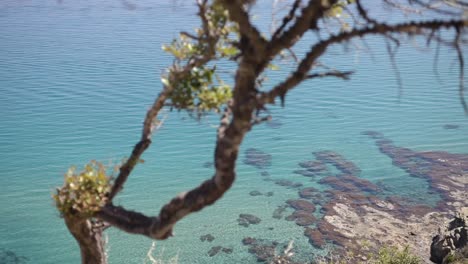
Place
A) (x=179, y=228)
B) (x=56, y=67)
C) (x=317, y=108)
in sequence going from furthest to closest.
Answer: (x=56, y=67), (x=317, y=108), (x=179, y=228)

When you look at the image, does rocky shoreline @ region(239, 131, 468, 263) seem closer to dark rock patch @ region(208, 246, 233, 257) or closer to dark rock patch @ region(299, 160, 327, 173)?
dark rock patch @ region(299, 160, 327, 173)

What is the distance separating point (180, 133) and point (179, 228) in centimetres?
789

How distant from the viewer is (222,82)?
17.9 feet

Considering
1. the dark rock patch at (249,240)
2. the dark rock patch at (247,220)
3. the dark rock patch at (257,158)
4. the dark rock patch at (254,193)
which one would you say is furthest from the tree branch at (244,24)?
the dark rock patch at (257,158)

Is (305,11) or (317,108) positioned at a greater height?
(305,11)

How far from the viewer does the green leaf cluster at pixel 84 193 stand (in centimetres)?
554

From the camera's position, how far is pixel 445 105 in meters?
26.3

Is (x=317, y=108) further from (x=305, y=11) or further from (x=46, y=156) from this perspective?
(x=305, y=11)

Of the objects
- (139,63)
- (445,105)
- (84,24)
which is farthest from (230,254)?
(84,24)

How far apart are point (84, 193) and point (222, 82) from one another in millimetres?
1934

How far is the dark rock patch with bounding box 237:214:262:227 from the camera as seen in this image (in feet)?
52.1

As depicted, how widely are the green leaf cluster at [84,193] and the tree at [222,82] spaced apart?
0.4 inches

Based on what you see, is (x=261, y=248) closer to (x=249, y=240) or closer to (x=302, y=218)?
(x=249, y=240)

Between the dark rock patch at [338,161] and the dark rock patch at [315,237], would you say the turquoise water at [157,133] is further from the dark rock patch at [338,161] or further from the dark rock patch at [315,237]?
the dark rock patch at [338,161]
